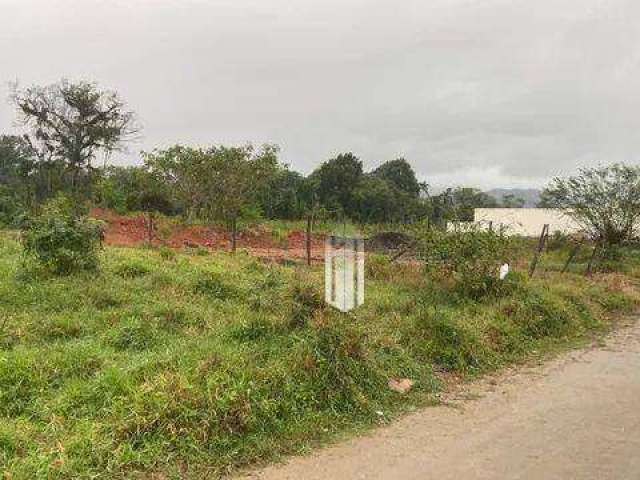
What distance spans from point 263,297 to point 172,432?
268 centimetres

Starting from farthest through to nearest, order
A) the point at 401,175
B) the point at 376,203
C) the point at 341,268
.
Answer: the point at 401,175 → the point at 376,203 → the point at 341,268

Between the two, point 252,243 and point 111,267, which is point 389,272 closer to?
point 111,267

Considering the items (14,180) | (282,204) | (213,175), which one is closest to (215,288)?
(213,175)

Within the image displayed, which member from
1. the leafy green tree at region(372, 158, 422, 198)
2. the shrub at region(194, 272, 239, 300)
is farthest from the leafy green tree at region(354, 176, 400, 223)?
the shrub at region(194, 272, 239, 300)

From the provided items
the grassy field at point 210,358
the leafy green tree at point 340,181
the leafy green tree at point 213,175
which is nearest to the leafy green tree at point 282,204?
the leafy green tree at point 340,181

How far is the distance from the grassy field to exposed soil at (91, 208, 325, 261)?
10434 mm

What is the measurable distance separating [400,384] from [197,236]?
53.7 ft

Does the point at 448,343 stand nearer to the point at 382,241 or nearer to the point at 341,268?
the point at 341,268

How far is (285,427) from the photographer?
467cm

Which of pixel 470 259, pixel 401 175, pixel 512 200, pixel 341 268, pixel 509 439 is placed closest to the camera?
pixel 509 439

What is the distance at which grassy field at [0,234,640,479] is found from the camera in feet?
13.6

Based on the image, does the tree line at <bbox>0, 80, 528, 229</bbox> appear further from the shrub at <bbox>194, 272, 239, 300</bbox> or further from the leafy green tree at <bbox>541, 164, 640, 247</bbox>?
the shrub at <bbox>194, 272, 239, 300</bbox>

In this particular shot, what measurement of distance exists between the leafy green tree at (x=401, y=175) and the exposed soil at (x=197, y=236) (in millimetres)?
23262

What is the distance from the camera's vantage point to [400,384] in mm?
→ 5863
